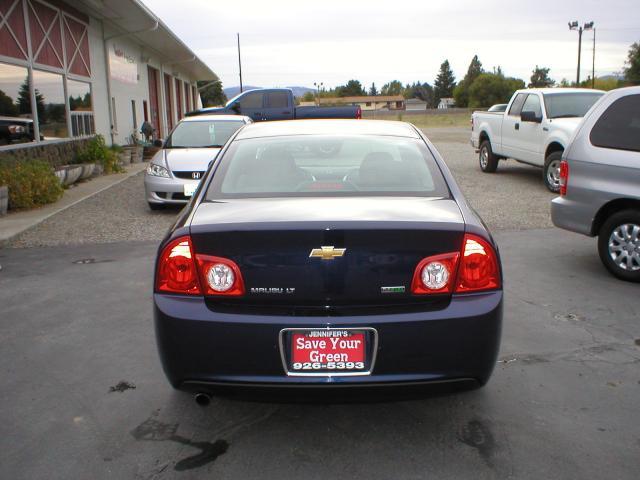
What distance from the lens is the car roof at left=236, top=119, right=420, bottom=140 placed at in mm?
4258

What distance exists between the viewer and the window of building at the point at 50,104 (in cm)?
1443

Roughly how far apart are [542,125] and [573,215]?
254 inches

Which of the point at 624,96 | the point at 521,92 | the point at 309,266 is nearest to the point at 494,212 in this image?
the point at 624,96

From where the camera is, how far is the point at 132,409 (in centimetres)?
363

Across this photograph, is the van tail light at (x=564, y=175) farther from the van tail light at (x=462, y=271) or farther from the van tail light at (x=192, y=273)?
the van tail light at (x=192, y=273)

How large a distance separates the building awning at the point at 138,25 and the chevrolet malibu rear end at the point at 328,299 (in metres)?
15.8

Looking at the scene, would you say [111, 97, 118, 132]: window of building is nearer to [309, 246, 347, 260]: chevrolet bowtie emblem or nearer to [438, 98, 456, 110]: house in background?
[309, 246, 347, 260]: chevrolet bowtie emblem

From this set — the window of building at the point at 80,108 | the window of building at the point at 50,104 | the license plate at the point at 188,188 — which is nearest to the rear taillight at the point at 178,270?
the license plate at the point at 188,188

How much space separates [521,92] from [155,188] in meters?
8.16

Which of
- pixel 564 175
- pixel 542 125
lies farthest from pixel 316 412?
pixel 542 125

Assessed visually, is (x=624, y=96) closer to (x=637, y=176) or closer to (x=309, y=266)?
(x=637, y=176)

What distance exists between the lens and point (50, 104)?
15094 millimetres

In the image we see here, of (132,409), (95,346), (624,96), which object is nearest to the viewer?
(132,409)

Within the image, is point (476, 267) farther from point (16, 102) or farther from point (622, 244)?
point (16, 102)
